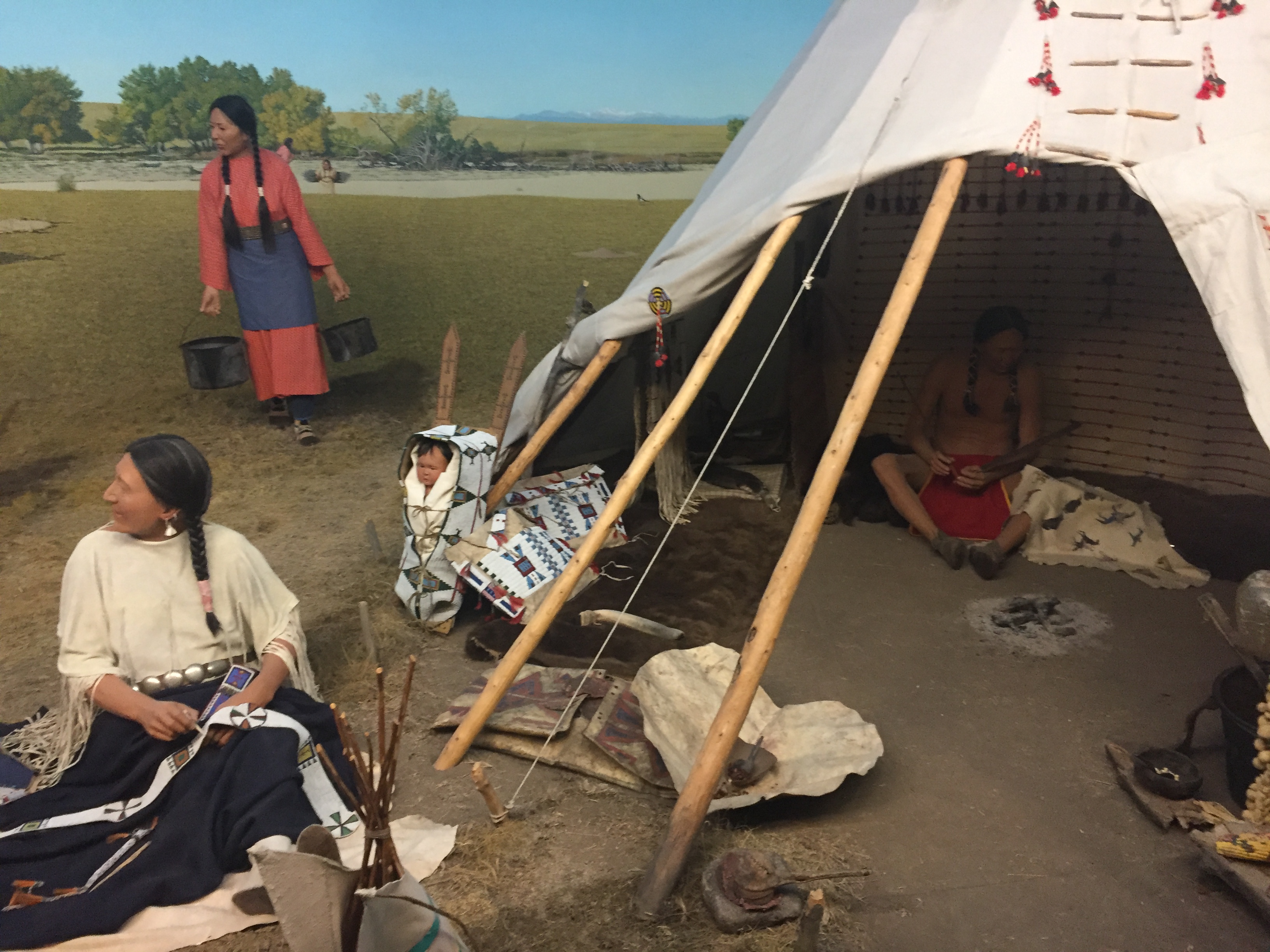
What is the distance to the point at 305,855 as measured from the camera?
1337 millimetres

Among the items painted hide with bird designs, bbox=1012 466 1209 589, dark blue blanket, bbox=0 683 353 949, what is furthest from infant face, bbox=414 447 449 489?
painted hide with bird designs, bbox=1012 466 1209 589

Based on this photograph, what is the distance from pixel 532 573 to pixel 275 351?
242 cm

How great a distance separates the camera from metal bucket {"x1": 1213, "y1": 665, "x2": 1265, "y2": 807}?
2104 millimetres

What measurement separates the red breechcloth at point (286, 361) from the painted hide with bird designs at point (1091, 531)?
3.66 meters

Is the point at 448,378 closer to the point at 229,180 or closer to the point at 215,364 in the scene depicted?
the point at 215,364

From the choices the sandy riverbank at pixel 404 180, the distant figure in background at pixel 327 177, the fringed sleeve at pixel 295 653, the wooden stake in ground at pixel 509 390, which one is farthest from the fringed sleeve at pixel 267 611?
the distant figure in background at pixel 327 177

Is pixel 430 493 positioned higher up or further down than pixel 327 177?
further down

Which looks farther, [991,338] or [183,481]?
[991,338]

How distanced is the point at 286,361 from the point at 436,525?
215 cm

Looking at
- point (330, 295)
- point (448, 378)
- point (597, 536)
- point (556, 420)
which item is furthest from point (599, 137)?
point (597, 536)

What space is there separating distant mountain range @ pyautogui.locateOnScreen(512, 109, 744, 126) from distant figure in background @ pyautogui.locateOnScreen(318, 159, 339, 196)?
1203 millimetres

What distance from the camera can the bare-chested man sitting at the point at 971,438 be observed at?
12.3 ft

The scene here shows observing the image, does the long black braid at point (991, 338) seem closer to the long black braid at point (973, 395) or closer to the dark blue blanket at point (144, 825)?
the long black braid at point (973, 395)

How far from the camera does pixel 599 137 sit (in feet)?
19.6
